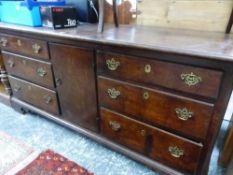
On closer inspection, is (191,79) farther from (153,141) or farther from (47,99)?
(47,99)

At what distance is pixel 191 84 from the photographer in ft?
2.67

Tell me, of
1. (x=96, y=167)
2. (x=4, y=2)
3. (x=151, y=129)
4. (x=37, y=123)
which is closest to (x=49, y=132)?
(x=37, y=123)

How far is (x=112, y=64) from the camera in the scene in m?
1.01

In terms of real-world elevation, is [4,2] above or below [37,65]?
above

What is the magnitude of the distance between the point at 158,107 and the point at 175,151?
25 cm

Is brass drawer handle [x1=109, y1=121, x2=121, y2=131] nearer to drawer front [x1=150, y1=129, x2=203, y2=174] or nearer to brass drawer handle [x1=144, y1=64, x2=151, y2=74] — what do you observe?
drawer front [x1=150, y1=129, x2=203, y2=174]

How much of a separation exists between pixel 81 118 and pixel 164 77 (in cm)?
73

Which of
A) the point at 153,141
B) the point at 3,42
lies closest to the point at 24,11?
→ the point at 3,42

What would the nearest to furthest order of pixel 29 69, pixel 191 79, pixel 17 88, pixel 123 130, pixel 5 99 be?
pixel 191 79
pixel 123 130
pixel 29 69
pixel 17 88
pixel 5 99

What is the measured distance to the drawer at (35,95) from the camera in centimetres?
146

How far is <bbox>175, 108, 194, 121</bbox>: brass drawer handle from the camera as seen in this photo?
34.4 inches

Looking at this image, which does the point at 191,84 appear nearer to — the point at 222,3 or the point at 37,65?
the point at 222,3

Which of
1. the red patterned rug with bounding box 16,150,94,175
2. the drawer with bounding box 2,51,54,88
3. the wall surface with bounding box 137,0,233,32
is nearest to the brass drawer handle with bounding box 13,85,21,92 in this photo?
the drawer with bounding box 2,51,54,88

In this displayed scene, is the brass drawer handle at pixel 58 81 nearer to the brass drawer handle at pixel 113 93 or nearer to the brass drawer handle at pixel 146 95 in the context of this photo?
the brass drawer handle at pixel 113 93
